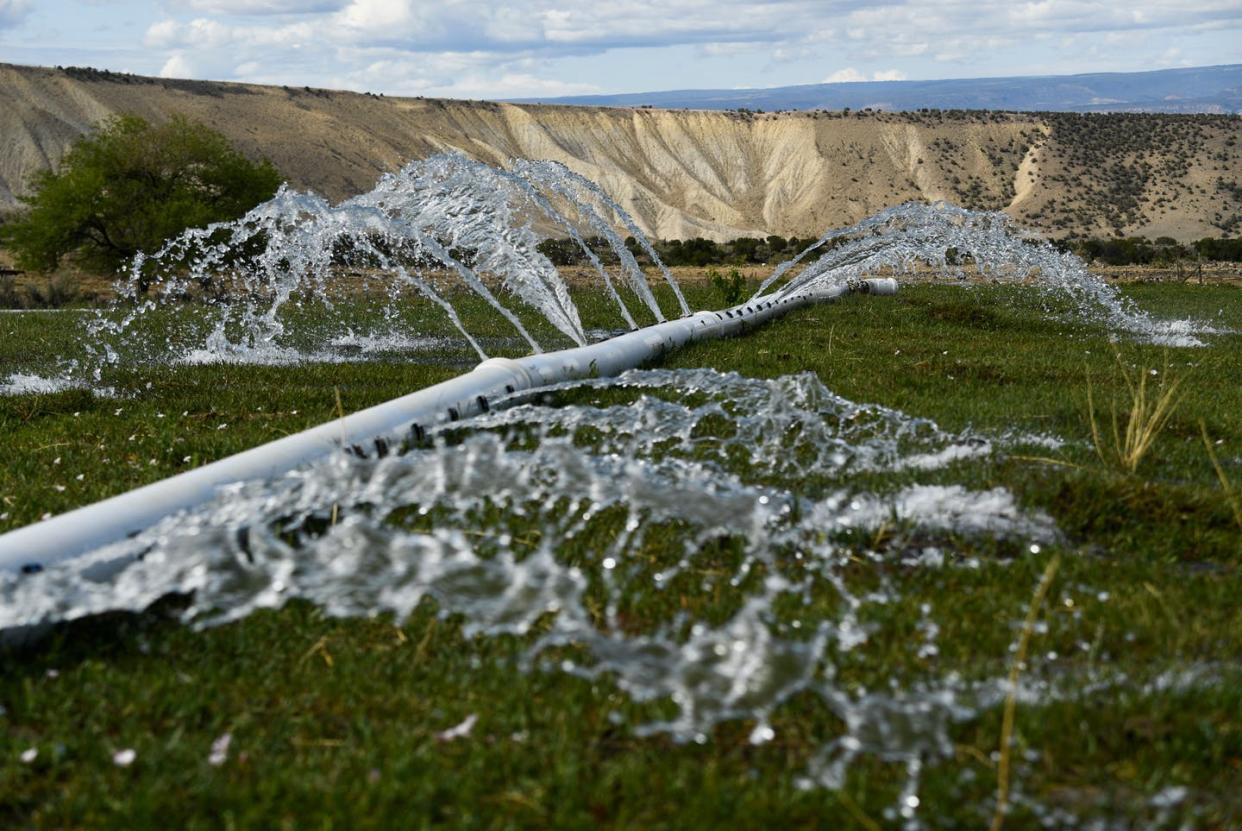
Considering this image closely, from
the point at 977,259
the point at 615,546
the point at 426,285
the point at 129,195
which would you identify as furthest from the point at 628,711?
the point at 129,195

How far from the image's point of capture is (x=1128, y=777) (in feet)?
9.05

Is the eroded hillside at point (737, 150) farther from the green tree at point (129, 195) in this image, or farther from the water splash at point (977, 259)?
the water splash at point (977, 259)

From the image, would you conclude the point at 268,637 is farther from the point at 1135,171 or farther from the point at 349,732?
the point at 1135,171

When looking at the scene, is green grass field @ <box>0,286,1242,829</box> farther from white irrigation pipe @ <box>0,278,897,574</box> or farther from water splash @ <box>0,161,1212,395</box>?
water splash @ <box>0,161,1212,395</box>

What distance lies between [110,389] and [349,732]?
591 centimetres

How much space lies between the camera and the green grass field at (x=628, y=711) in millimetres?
2654

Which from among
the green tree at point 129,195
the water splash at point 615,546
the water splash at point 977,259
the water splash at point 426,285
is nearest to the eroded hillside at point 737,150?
the green tree at point 129,195

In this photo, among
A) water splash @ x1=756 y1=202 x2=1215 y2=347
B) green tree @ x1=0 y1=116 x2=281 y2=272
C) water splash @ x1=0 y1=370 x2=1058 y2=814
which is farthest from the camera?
green tree @ x1=0 y1=116 x2=281 y2=272

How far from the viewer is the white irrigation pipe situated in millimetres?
3752

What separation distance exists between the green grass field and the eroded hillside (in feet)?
265

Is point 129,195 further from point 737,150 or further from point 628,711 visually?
Result: point 737,150

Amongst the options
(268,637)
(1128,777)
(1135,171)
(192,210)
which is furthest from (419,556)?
(1135,171)

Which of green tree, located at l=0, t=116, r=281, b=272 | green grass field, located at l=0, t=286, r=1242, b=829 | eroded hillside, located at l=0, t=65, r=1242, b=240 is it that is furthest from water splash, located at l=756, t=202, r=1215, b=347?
eroded hillside, located at l=0, t=65, r=1242, b=240

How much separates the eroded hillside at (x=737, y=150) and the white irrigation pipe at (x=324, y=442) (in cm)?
7743
